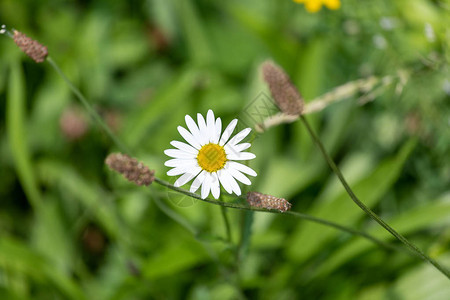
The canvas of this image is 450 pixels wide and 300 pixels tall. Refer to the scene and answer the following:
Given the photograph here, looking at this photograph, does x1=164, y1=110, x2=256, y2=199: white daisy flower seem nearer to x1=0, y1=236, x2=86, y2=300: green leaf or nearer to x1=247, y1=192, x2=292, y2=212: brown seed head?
x1=247, y1=192, x2=292, y2=212: brown seed head

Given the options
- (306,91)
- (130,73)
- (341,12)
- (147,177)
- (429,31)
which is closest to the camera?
(147,177)

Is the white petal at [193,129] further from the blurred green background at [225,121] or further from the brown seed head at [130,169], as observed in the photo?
the blurred green background at [225,121]

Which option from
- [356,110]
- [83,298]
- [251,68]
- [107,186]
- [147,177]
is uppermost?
[251,68]

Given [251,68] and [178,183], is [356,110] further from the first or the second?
[178,183]

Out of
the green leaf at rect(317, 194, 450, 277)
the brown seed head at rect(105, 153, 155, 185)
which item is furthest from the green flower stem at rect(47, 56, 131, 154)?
the green leaf at rect(317, 194, 450, 277)

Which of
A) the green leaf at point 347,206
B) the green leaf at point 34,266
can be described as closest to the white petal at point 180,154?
the green leaf at point 347,206

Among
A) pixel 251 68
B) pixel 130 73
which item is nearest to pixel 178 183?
pixel 251 68
